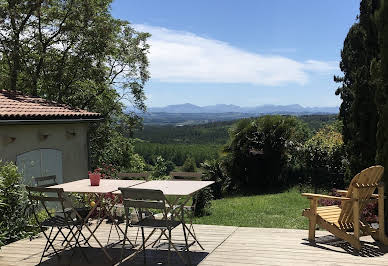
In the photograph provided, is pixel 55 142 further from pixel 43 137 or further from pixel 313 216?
pixel 313 216

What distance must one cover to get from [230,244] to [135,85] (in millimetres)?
16432

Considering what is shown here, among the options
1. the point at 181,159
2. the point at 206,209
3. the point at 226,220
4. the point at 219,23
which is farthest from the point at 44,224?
the point at 181,159

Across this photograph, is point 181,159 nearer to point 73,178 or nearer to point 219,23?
point 219,23

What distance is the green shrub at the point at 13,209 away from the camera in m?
6.57

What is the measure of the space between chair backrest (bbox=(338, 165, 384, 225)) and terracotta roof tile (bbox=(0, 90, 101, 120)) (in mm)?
6155

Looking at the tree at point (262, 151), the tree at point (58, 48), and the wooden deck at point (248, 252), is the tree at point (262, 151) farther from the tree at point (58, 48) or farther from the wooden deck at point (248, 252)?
the wooden deck at point (248, 252)

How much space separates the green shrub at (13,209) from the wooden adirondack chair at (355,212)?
4.48 meters

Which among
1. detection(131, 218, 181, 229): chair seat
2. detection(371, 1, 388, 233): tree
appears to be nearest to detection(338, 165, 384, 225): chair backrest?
detection(371, 1, 388, 233): tree

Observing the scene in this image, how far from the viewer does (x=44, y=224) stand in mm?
5410

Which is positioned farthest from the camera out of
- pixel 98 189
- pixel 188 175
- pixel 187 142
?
pixel 187 142

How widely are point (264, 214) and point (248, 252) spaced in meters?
3.57

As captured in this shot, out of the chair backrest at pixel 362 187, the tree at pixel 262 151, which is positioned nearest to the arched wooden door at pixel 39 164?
the chair backrest at pixel 362 187

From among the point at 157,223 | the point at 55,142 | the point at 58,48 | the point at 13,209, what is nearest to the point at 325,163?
the point at 55,142

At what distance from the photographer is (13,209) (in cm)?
679
